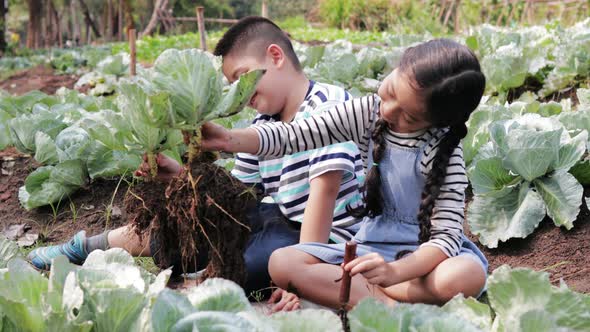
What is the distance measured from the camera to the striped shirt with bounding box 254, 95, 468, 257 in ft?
7.71

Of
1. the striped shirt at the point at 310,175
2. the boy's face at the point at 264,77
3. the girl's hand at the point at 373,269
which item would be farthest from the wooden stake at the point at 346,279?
the boy's face at the point at 264,77

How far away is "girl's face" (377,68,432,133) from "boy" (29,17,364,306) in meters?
0.32

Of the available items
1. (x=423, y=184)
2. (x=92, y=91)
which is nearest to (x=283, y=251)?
(x=423, y=184)

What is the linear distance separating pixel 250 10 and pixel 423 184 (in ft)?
137

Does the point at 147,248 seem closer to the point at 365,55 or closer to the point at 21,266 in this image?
the point at 21,266

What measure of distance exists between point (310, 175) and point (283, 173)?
25cm

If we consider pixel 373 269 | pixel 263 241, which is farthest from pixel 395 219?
pixel 263 241

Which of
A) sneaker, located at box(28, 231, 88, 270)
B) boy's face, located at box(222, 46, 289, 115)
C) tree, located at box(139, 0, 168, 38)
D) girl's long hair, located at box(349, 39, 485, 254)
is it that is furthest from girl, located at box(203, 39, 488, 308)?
tree, located at box(139, 0, 168, 38)

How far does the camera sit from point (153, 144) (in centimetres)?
225

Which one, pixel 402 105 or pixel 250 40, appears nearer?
pixel 402 105

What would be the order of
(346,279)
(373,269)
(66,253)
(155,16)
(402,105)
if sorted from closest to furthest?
(346,279) → (373,269) → (402,105) → (66,253) → (155,16)

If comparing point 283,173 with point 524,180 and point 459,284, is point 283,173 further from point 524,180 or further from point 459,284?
point 524,180

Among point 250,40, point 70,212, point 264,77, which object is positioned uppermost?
point 250,40

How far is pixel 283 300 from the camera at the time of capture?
8.12ft
